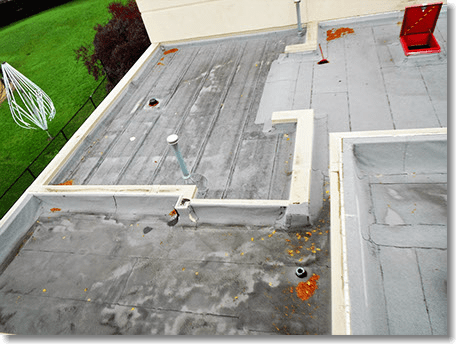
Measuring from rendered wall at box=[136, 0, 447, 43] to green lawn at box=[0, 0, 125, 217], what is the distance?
40.9 feet

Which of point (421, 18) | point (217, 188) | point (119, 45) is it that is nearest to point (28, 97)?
point (119, 45)

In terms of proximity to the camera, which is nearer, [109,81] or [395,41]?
[395,41]

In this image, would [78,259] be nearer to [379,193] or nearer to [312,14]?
[379,193]

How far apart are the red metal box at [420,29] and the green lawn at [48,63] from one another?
19.3 meters

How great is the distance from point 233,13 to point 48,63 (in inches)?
966

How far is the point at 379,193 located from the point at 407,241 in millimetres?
1008

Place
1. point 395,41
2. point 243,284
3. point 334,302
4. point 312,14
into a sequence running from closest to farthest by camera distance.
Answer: point 334,302, point 243,284, point 395,41, point 312,14

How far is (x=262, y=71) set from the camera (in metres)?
9.59

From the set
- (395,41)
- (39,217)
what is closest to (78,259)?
(39,217)

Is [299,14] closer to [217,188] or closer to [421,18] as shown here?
[421,18]

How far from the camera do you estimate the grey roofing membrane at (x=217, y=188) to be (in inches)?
186

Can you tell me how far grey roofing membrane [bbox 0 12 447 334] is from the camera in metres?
4.72

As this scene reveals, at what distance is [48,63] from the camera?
1115 inches

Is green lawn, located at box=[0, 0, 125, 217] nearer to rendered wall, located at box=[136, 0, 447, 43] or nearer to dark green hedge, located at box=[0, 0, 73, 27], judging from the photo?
dark green hedge, located at box=[0, 0, 73, 27]
